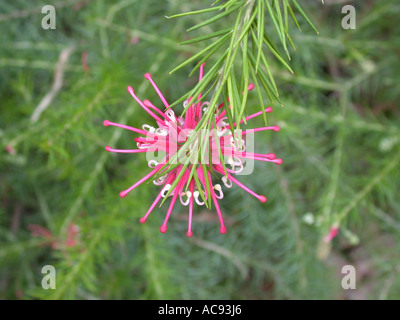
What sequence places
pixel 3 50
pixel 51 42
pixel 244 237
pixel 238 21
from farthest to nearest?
pixel 244 237
pixel 51 42
pixel 3 50
pixel 238 21

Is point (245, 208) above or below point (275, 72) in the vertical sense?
below

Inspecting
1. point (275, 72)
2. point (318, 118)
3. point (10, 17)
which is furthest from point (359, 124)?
point (10, 17)

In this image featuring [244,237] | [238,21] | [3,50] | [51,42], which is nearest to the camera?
[238,21]

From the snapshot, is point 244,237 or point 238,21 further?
point 244,237

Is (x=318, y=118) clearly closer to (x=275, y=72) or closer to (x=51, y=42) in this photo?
(x=275, y=72)

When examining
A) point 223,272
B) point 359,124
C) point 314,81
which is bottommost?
point 223,272

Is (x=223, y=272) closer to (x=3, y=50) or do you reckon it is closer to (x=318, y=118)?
(x=318, y=118)
